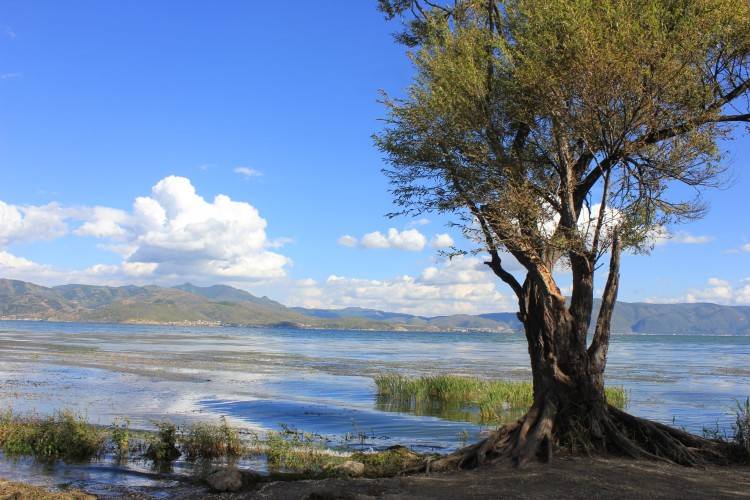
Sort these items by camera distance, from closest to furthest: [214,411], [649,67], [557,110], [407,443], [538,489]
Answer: [538,489]
[649,67]
[557,110]
[407,443]
[214,411]

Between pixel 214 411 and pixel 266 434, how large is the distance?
7.52 m

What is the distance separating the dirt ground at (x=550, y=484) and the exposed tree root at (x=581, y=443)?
21.1 inches

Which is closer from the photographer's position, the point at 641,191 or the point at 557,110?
the point at 557,110

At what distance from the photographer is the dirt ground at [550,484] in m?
12.4

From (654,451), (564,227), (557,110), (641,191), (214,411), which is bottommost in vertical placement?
(214,411)

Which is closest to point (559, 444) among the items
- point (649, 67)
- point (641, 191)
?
point (641, 191)

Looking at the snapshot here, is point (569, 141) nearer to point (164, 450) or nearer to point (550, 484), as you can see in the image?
point (550, 484)

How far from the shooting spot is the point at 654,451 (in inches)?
632

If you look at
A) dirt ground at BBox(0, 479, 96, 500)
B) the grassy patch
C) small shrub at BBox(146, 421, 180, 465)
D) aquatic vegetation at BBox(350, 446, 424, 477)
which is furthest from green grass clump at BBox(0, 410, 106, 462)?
the grassy patch

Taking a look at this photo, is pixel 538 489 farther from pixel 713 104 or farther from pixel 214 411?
pixel 214 411

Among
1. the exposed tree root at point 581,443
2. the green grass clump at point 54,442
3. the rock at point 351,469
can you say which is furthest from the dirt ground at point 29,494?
the exposed tree root at point 581,443

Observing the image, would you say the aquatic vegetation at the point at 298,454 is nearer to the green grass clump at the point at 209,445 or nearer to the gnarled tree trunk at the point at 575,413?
the green grass clump at the point at 209,445

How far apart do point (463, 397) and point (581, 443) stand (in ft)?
69.1

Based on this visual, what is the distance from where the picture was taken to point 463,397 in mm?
36594
